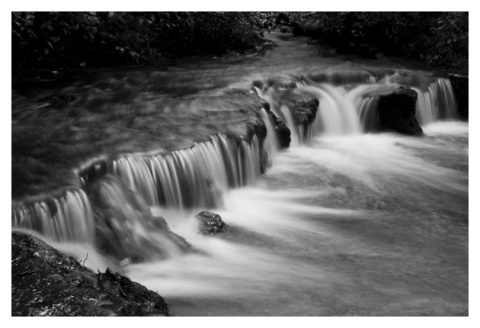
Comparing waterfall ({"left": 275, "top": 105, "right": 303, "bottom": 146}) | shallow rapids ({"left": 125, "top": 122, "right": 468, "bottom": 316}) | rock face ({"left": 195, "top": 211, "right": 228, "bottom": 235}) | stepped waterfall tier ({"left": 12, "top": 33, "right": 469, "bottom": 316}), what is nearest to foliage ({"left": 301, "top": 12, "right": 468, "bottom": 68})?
stepped waterfall tier ({"left": 12, "top": 33, "right": 469, "bottom": 316})

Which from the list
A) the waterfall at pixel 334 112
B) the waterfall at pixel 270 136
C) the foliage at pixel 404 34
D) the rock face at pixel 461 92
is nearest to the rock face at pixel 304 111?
the waterfall at pixel 334 112

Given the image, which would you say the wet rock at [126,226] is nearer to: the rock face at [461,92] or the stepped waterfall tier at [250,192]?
the stepped waterfall tier at [250,192]

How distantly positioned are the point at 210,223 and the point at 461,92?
5999mm

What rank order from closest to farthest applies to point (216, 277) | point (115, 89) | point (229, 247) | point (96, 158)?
point (216, 277), point (229, 247), point (96, 158), point (115, 89)

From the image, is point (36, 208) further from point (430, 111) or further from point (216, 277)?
point (430, 111)

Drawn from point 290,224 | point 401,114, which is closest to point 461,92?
point 401,114

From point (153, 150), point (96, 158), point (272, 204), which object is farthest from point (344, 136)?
point (96, 158)

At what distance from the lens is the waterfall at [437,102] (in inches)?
358

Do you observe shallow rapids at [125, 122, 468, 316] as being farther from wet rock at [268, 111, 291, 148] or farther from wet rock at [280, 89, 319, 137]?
wet rock at [280, 89, 319, 137]

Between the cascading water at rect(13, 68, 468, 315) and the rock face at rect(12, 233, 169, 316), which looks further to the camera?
the cascading water at rect(13, 68, 468, 315)

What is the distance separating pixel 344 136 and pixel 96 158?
415 cm

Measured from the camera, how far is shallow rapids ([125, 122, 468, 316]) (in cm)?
380

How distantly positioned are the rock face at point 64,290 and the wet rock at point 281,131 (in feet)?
13.7
